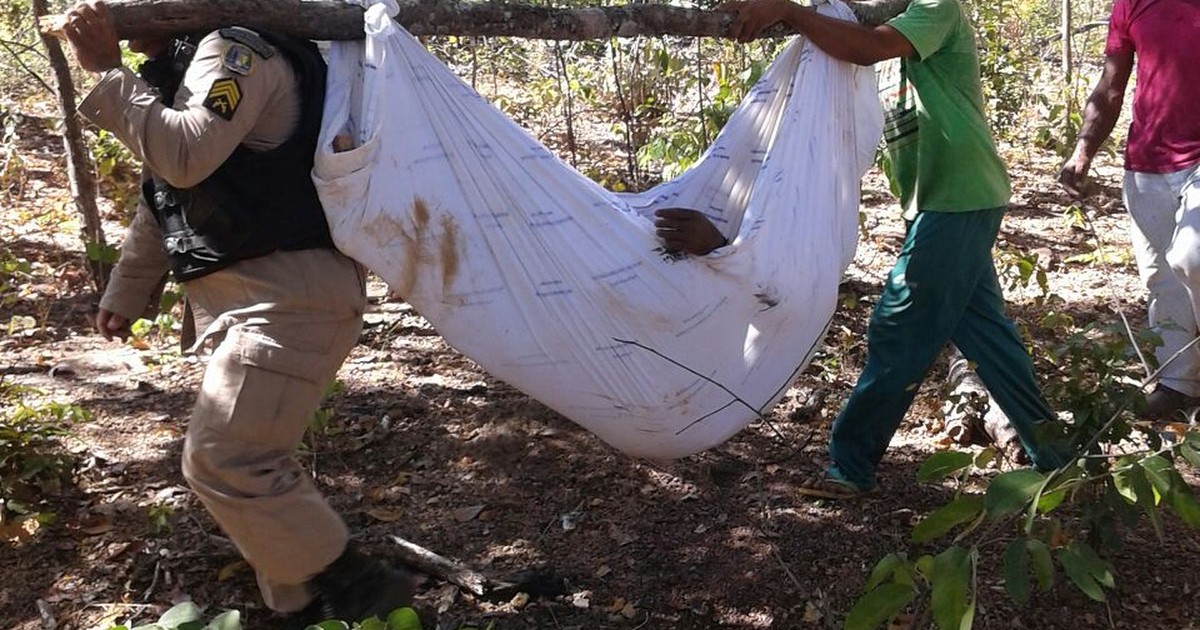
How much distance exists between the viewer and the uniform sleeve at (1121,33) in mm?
3465

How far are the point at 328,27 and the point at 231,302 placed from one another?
23.0 inches

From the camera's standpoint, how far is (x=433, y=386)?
3.78 metres

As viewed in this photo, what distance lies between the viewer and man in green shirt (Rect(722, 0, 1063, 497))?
2742mm

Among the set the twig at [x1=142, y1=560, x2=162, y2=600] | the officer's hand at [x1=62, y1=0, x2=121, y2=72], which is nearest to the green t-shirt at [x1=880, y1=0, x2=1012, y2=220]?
the officer's hand at [x1=62, y1=0, x2=121, y2=72]

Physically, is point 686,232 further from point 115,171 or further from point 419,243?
point 115,171

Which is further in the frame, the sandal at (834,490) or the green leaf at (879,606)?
the sandal at (834,490)

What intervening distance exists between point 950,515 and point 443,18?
143cm

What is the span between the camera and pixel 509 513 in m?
3.04

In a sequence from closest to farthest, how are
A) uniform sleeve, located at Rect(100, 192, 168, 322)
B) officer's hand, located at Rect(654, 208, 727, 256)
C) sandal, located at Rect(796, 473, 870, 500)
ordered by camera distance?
officer's hand, located at Rect(654, 208, 727, 256) → uniform sleeve, located at Rect(100, 192, 168, 322) → sandal, located at Rect(796, 473, 870, 500)

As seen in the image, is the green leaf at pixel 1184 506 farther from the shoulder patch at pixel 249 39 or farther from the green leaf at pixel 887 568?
the shoulder patch at pixel 249 39

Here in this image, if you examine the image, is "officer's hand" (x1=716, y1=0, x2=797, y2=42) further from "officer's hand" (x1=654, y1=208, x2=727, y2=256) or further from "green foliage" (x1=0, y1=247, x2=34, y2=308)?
"green foliage" (x1=0, y1=247, x2=34, y2=308)

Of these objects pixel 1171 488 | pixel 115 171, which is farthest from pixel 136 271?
pixel 115 171

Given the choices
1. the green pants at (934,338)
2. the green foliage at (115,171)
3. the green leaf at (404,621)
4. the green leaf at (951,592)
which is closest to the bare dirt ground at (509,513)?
the green pants at (934,338)

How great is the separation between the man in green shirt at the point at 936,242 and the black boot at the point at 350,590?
1321 millimetres
